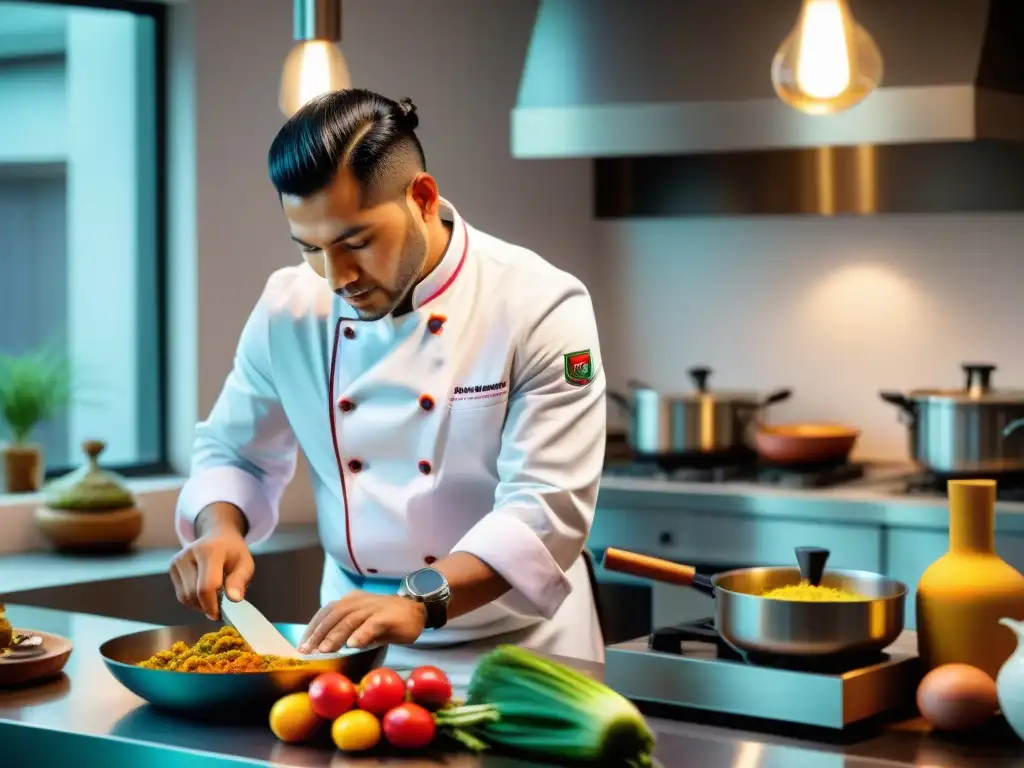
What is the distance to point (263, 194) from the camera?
411 cm

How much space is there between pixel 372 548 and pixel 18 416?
5.89 feet

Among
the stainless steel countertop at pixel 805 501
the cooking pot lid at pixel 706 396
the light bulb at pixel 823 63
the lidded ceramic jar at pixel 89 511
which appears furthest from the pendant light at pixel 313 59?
the cooking pot lid at pixel 706 396

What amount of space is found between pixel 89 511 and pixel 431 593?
193cm

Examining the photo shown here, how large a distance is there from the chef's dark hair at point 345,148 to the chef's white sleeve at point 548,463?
1.10 feet

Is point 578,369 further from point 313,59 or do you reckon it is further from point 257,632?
point 313,59

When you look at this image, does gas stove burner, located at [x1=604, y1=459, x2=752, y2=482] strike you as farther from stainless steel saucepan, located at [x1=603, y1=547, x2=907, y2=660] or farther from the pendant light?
stainless steel saucepan, located at [x1=603, y1=547, x2=907, y2=660]

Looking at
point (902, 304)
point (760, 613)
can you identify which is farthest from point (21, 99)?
point (760, 613)

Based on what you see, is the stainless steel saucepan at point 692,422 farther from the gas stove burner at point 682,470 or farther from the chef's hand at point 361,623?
the chef's hand at point 361,623

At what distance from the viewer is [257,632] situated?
1994 millimetres

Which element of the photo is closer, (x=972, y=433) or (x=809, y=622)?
(x=809, y=622)

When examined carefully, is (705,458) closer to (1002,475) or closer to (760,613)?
(1002,475)

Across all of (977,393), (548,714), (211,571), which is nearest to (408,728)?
(548,714)

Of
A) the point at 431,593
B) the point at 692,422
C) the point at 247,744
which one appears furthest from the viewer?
the point at 692,422

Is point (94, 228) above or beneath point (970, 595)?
above
